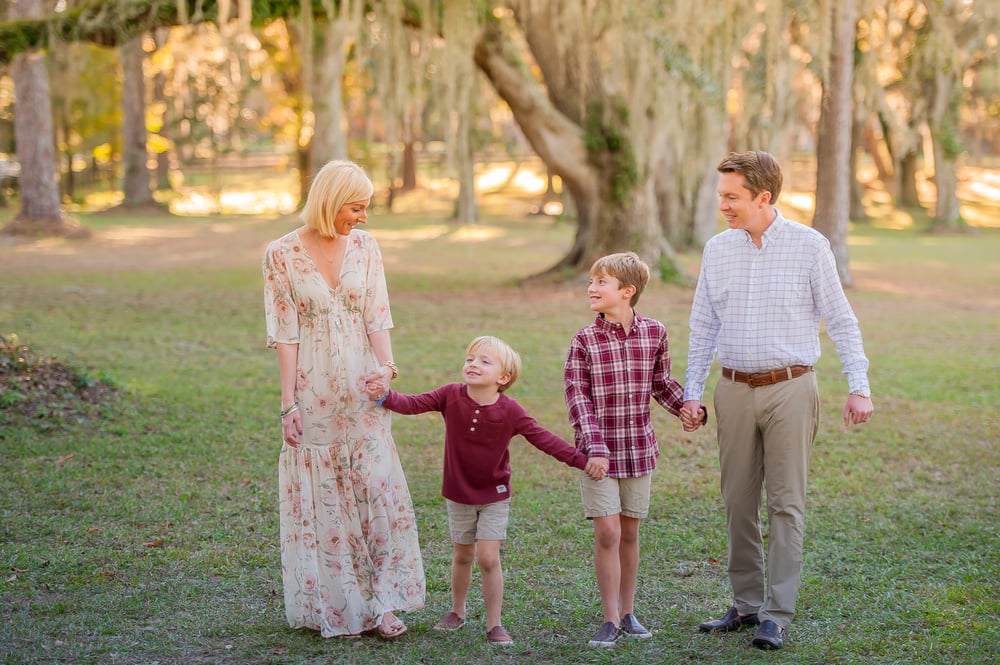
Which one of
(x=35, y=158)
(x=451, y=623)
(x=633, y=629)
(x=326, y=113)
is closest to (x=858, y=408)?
(x=633, y=629)

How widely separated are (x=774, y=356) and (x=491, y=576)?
1316mm

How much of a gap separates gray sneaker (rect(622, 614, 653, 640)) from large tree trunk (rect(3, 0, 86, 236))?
21.0 meters

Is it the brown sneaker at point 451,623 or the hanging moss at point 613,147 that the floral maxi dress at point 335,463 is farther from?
the hanging moss at point 613,147

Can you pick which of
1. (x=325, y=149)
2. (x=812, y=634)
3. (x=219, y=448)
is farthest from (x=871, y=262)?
(x=812, y=634)

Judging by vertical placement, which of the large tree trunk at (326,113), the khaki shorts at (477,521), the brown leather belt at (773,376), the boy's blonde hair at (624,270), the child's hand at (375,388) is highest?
the large tree trunk at (326,113)

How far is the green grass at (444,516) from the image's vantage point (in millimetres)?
4066

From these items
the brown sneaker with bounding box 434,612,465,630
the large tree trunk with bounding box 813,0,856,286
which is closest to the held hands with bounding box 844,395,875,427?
the brown sneaker with bounding box 434,612,465,630

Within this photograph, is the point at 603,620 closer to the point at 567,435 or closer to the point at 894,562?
the point at 894,562

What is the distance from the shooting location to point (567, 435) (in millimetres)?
7594

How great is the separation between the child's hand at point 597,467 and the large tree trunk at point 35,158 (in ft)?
69.2

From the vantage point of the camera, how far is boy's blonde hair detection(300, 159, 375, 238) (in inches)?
153

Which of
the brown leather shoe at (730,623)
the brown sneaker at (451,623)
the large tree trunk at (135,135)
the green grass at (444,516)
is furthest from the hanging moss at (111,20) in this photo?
the large tree trunk at (135,135)

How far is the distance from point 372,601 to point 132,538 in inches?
68.1

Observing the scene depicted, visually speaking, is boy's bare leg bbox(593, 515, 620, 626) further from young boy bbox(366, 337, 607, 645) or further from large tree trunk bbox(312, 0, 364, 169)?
large tree trunk bbox(312, 0, 364, 169)
